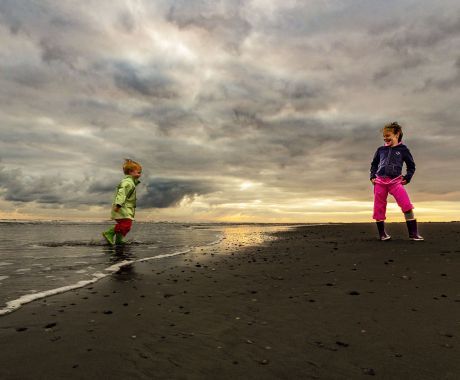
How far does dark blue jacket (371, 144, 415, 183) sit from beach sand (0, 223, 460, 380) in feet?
20.7

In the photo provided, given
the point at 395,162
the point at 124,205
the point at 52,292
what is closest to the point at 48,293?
the point at 52,292

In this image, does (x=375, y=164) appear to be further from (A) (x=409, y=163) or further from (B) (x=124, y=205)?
(B) (x=124, y=205)

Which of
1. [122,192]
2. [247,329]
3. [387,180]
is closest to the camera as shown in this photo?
[247,329]

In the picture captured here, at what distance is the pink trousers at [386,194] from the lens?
41.8ft

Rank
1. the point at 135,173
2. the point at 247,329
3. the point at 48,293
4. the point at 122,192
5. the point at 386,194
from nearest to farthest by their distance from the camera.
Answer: the point at 247,329 < the point at 48,293 < the point at 386,194 < the point at 122,192 < the point at 135,173

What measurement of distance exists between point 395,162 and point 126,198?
10.9 meters

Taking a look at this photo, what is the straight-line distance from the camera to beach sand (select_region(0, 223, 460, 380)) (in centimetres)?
301

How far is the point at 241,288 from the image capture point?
20.5ft

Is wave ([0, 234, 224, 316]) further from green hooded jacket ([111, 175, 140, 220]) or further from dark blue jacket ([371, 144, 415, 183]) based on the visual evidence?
dark blue jacket ([371, 144, 415, 183])

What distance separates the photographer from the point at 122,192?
1538cm

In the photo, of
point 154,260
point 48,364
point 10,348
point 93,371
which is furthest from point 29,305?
point 154,260

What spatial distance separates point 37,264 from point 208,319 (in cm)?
722

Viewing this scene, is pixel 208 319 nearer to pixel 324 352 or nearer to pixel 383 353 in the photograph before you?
pixel 324 352

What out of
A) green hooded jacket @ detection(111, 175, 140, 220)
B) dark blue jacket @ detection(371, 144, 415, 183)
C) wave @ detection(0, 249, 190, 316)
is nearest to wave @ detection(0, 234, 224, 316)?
wave @ detection(0, 249, 190, 316)
